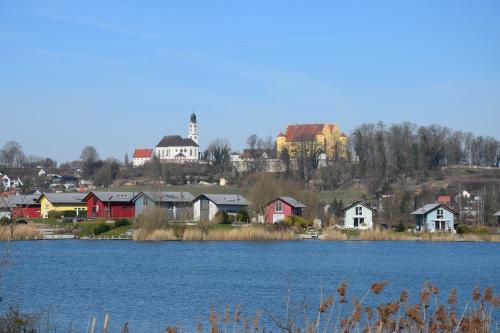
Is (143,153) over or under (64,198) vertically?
over

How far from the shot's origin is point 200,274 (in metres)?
32.8

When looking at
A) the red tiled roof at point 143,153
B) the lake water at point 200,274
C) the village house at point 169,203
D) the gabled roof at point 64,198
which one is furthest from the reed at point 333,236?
the red tiled roof at point 143,153

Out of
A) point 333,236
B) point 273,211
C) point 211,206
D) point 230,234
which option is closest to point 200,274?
point 230,234

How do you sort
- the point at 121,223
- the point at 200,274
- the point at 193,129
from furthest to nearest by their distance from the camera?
the point at 193,129 < the point at 121,223 < the point at 200,274

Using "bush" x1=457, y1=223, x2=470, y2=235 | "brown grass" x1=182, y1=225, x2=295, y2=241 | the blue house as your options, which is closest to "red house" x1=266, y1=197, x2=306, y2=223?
the blue house

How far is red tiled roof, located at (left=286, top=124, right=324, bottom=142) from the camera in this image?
132 metres

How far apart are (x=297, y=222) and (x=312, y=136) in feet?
230

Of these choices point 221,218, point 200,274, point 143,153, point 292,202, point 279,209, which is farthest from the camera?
point 143,153

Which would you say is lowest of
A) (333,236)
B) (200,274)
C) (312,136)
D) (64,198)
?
(200,274)

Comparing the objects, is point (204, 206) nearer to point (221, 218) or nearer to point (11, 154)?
point (221, 218)

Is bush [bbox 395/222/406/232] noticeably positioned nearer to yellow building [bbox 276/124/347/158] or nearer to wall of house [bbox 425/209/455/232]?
wall of house [bbox 425/209/455/232]

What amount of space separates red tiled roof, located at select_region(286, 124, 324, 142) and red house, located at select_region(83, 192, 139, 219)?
61926mm

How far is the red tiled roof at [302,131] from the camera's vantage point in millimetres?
131500

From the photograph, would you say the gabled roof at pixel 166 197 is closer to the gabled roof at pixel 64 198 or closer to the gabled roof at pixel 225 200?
the gabled roof at pixel 225 200
